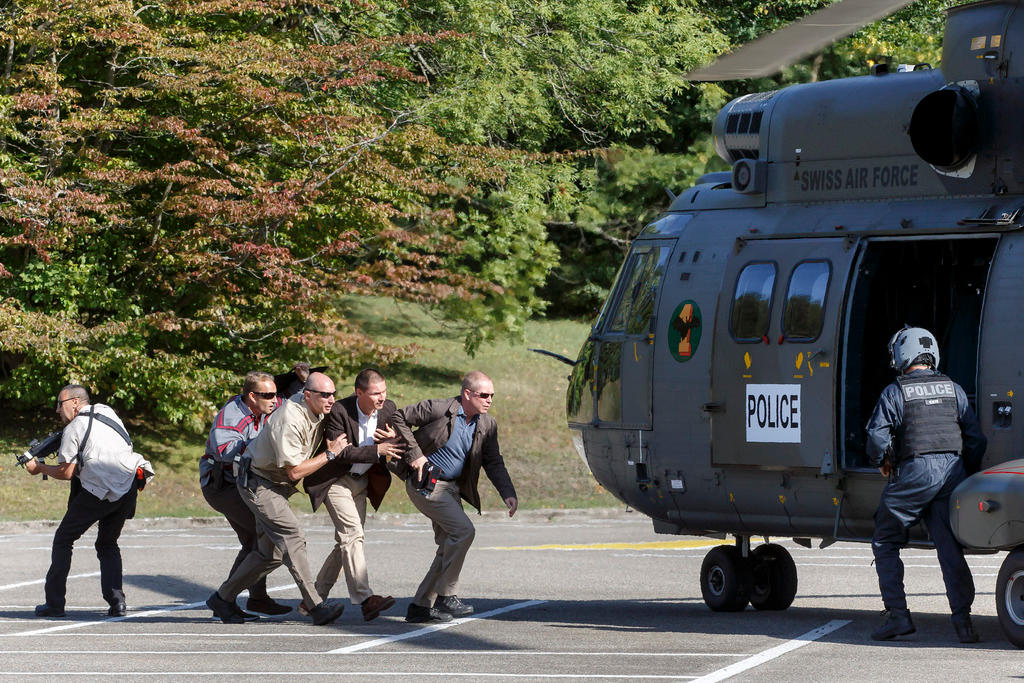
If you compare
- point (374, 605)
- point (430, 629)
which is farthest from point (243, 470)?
point (430, 629)

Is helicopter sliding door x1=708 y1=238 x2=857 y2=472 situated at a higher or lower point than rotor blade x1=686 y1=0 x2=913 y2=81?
lower

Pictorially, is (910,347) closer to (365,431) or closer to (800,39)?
(800,39)

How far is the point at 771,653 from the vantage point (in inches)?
399

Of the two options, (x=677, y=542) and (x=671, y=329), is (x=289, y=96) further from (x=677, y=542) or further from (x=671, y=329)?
(x=671, y=329)

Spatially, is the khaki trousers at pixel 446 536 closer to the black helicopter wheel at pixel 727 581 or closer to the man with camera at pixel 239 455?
the man with camera at pixel 239 455

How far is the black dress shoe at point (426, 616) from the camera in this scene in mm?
12375

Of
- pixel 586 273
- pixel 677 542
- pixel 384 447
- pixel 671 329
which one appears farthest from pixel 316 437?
pixel 586 273

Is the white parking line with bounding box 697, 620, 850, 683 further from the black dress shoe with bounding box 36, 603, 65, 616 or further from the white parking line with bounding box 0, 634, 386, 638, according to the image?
the black dress shoe with bounding box 36, 603, 65, 616

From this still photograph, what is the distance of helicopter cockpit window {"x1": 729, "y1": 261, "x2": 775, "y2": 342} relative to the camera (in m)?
12.2

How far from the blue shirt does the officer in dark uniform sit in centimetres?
314

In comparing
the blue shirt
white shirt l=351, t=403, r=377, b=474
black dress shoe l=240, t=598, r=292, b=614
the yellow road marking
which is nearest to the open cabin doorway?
the blue shirt

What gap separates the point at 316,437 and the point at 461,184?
19907 millimetres

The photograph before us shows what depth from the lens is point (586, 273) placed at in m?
39.0

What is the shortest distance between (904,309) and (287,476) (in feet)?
15.6
